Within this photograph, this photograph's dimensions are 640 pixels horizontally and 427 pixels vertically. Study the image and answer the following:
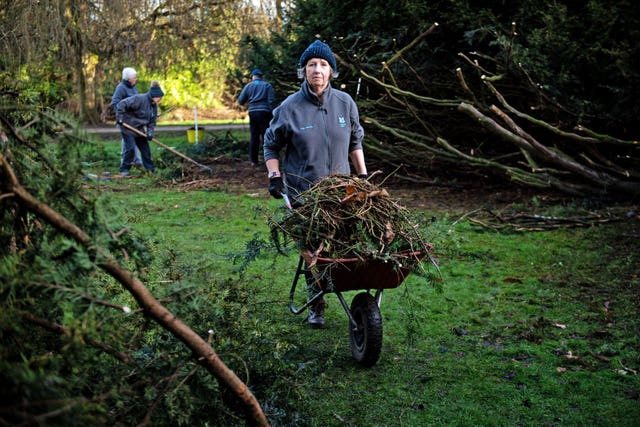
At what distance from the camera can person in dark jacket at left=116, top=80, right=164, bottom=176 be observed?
12680 millimetres

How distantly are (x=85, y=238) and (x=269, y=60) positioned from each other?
12072 mm

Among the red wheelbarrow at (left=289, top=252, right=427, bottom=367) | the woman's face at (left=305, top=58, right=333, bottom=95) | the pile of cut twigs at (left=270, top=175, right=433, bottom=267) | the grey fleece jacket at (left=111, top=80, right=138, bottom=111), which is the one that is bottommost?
the red wheelbarrow at (left=289, top=252, right=427, bottom=367)

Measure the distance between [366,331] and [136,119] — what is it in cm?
1004

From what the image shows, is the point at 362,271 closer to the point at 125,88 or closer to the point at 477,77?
the point at 477,77

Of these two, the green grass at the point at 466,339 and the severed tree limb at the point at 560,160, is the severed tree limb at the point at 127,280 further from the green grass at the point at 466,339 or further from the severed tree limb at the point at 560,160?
the severed tree limb at the point at 560,160

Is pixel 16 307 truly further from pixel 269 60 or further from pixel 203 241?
pixel 269 60

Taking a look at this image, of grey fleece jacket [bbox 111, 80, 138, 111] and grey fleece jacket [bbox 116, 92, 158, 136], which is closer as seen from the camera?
grey fleece jacket [bbox 116, 92, 158, 136]

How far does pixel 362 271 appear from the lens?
379cm

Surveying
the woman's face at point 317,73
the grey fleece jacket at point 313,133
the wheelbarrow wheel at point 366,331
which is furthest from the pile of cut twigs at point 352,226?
the woman's face at point 317,73

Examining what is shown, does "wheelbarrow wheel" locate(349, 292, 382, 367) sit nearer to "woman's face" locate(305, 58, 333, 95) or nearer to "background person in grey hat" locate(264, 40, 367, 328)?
"background person in grey hat" locate(264, 40, 367, 328)

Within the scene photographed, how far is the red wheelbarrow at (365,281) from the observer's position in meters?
3.72

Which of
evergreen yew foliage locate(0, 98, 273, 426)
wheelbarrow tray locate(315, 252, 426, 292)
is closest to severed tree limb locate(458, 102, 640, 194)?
wheelbarrow tray locate(315, 252, 426, 292)

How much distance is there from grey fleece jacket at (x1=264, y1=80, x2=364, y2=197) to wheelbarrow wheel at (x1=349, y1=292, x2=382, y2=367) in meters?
0.97

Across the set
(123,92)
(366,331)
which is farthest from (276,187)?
(123,92)
